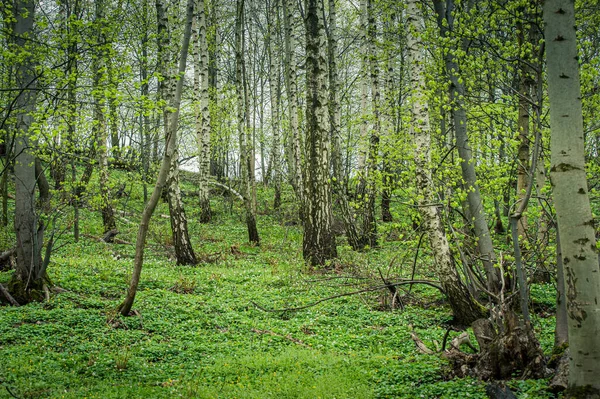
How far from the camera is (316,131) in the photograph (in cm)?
1230

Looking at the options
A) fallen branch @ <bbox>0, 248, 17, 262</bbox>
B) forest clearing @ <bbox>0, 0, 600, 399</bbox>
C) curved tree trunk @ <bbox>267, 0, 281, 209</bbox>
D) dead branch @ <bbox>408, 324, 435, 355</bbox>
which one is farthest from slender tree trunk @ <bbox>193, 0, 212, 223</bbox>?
dead branch @ <bbox>408, 324, 435, 355</bbox>

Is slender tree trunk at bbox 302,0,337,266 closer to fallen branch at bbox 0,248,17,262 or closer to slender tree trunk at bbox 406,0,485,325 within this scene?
slender tree trunk at bbox 406,0,485,325

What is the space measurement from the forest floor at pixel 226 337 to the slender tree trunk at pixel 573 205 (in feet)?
3.22

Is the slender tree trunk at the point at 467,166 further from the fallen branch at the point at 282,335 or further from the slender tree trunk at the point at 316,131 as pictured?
the slender tree trunk at the point at 316,131

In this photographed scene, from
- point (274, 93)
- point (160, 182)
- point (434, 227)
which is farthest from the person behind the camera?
point (274, 93)

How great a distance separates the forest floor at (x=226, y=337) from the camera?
219 inches

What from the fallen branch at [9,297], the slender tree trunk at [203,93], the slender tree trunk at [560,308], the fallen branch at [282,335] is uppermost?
the slender tree trunk at [203,93]

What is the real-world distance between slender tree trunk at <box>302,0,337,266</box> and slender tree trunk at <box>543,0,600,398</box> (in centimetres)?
853

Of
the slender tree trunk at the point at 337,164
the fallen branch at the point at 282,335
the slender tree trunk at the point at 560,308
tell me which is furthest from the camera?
the slender tree trunk at the point at 337,164

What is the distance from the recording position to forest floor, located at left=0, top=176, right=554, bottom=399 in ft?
18.2

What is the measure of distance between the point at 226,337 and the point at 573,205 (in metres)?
5.99

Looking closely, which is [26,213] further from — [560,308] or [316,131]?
[560,308]

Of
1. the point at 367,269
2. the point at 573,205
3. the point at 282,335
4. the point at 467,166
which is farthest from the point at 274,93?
the point at 573,205

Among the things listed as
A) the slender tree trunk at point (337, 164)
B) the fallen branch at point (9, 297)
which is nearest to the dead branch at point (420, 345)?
the slender tree trunk at point (337, 164)
